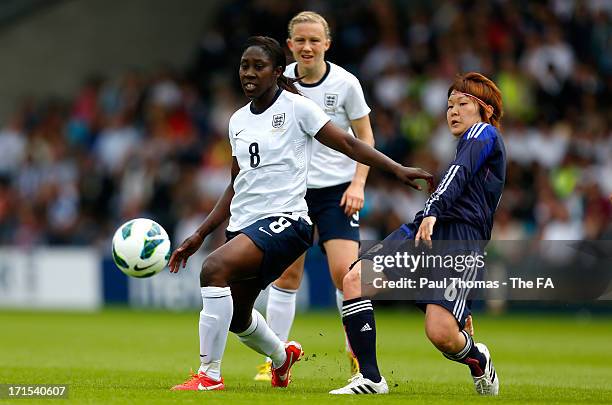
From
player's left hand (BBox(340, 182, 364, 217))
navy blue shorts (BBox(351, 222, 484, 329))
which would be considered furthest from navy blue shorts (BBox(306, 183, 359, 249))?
navy blue shorts (BBox(351, 222, 484, 329))

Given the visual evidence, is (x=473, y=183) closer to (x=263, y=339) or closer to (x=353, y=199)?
(x=353, y=199)

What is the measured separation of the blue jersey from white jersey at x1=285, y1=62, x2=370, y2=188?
1.66 meters

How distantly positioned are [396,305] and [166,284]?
382cm

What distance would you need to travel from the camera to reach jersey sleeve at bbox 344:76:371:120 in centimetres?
936

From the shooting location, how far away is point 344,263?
9.29 m

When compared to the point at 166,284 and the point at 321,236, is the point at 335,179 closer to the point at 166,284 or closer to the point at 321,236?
the point at 321,236

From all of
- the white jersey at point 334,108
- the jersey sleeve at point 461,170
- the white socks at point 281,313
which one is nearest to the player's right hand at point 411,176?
the jersey sleeve at point 461,170

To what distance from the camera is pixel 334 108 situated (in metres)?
9.41

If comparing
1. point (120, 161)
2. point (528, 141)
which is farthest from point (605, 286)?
point (120, 161)

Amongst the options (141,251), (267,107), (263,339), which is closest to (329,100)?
(267,107)

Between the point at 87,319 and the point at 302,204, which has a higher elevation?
A: the point at 302,204

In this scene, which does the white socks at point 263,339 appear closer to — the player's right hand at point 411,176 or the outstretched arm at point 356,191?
the outstretched arm at point 356,191

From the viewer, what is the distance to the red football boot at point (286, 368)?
27.5ft

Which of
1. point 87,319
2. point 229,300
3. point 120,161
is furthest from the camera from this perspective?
point 120,161
